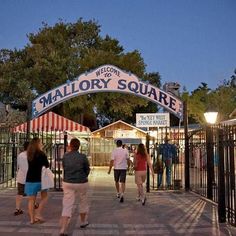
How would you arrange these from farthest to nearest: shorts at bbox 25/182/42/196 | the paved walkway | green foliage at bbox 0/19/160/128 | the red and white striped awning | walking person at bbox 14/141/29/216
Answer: green foliage at bbox 0/19/160/128 → the red and white striped awning → walking person at bbox 14/141/29/216 → shorts at bbox 25/182/42/196 → the paved walkway

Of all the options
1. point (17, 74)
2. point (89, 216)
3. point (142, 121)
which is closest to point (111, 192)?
point (142, 121)

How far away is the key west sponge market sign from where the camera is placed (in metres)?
16.4

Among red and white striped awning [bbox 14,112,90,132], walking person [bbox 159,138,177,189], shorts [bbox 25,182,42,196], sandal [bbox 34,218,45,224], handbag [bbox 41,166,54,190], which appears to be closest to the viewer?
shorts [bbox 25,182,42,196]

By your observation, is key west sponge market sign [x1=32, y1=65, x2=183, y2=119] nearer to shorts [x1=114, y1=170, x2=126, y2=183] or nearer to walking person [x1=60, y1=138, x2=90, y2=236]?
shorts [x1=114, y1=170, x2=126, y2=183]

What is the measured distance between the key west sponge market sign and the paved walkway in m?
3.98

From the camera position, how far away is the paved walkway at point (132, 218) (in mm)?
8586

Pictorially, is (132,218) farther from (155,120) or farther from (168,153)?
(155,120)

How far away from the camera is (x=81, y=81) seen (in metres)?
16.6

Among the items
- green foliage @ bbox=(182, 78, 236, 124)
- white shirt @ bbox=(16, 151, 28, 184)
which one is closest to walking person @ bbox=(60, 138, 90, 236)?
white shirt @ bbox=(16, 151, 28, 184)

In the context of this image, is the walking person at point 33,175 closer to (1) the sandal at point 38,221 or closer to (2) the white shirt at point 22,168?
(1) the sandal at point 38,221

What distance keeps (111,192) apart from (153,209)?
13.7 ft

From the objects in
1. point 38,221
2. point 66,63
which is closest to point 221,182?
point 38,221

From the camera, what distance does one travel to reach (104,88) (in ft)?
53.9

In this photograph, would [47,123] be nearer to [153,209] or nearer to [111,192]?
[111,192]
